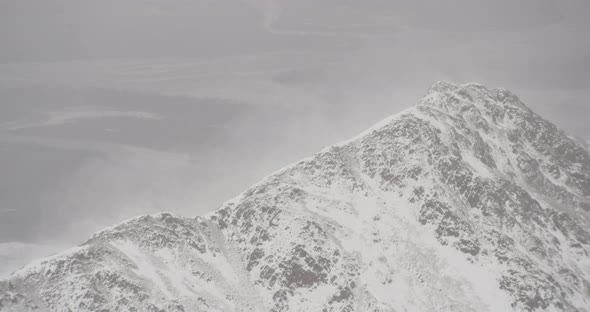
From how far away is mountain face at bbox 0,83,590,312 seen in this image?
378 feet

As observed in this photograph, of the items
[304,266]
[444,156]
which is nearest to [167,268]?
[304,266]

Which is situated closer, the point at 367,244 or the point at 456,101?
the point at 367,244

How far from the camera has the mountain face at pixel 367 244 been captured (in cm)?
11531

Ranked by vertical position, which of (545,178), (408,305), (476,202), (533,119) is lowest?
(408,305)

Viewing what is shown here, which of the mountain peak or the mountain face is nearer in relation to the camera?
the mountain face

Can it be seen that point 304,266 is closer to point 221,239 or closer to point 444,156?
point 221,239

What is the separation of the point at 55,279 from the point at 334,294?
71.1 m

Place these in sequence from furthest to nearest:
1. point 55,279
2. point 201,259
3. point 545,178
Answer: point 545,178 → point 201,259 → point 55,279

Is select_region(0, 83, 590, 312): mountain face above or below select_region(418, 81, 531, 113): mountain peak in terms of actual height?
below

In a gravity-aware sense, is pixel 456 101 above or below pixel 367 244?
above

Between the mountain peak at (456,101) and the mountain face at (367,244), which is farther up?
the mountain peak at (456,101)

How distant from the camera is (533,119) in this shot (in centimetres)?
19375

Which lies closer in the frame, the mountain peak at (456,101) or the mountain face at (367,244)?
the mountain face at (367,244)

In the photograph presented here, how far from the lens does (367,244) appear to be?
5340 inches
